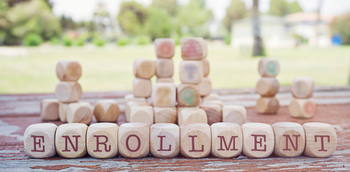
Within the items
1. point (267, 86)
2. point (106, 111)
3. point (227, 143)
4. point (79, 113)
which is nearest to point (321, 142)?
point (227, 143)

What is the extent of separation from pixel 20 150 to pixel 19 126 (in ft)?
2.41

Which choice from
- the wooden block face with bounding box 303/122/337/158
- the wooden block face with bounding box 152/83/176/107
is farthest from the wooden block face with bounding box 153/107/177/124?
the wooden block face with bounding box 303/122/337/158

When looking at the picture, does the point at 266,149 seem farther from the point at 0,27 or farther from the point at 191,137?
the point at 0,27

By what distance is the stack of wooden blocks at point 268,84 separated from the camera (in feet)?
9.70

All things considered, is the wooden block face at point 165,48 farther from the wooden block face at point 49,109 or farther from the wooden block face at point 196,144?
the wooden block face at point 196,144

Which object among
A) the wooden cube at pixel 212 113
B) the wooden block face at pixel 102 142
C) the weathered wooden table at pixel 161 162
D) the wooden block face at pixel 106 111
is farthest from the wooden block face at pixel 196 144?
the wooden block face at pixel 106 111

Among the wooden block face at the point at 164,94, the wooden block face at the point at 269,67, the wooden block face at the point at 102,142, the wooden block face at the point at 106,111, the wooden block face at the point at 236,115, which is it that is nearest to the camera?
the wooden block face at the point at 102,142

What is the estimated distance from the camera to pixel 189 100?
87.3 inches

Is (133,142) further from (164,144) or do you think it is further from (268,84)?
(268,84)

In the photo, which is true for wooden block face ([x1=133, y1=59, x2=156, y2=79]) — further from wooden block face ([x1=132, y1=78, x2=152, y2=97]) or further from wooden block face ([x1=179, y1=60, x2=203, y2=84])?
wooden block face ([x1=179, y1=60, x2=203, y2=84])

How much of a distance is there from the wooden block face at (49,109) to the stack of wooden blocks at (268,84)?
197 centimetres

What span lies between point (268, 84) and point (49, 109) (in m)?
2.08

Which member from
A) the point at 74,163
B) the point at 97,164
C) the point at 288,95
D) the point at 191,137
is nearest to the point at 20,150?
the point at 74,163

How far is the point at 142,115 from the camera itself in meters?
2.28
